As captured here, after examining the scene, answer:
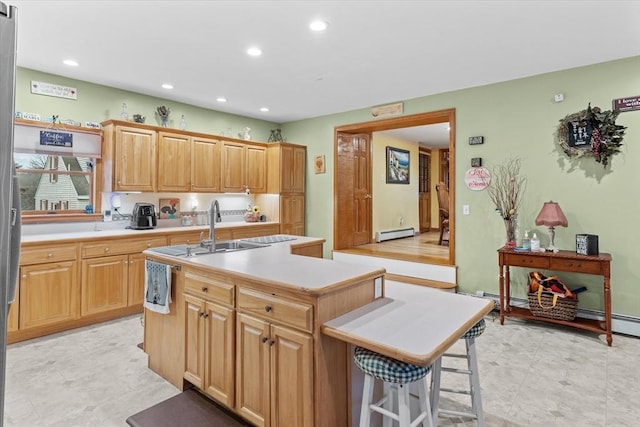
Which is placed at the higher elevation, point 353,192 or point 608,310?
point 353,192

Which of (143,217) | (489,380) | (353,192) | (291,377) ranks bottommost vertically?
(489,380)

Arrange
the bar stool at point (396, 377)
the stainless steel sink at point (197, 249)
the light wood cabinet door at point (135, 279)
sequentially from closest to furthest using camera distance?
the bar stool at point (396, 377) < the stainless steel sink at point (197, 249) < the light wood cabinet door at point (135, 279)

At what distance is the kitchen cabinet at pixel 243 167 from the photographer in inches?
209

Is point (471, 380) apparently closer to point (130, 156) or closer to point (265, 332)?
point (265, 332)

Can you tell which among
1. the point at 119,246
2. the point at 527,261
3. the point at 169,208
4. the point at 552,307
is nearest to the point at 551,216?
the point at 527,261

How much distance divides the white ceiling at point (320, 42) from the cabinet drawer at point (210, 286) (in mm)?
1963

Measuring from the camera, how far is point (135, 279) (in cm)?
396

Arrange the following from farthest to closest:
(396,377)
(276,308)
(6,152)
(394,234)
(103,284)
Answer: (394,234) → (103,284) → (276,308) → (396,377) → (6,152)

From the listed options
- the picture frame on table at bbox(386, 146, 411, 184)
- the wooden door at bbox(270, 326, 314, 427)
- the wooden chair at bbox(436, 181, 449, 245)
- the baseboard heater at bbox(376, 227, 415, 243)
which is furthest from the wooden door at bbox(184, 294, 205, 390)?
the picture frame on table at bbox(386, 146, 411, 184)

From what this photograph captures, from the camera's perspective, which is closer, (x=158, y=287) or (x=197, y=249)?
(x=158, y=287)

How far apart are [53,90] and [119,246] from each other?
6.25 feet

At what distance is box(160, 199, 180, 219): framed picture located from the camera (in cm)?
488

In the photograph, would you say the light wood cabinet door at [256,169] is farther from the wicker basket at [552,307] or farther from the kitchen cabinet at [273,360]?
the wicker basket at [552,307]

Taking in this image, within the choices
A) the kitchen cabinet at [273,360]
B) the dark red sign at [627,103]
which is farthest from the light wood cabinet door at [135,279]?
the dark red sign at [627,103]
